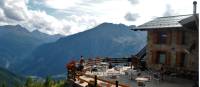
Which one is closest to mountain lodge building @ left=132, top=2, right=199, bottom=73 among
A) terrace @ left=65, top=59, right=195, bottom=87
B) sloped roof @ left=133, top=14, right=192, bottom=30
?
sloped roof @ left=133, top=14, right=192, bottom=30

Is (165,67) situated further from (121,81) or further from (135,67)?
(121,81)

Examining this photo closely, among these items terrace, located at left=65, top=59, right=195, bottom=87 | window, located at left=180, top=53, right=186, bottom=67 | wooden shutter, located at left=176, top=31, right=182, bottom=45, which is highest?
wooden shutter, located at left=176, top=31, right=182, bottom=45

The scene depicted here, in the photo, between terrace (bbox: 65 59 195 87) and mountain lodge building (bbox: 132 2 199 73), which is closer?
terrace (bbox: 65 59 195 87)

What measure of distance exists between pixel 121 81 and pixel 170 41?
839 centimetres

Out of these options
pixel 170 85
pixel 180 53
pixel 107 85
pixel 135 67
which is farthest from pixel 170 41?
pixel 107 85

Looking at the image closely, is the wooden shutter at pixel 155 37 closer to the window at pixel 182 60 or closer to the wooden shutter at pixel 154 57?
the wooden shutter at pixel 154 57

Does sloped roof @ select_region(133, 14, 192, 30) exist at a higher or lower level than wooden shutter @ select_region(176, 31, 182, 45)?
higher

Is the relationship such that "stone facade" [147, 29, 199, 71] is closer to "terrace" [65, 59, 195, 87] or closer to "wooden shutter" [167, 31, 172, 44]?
"wooden shutter" [167, 31, 172, 44]

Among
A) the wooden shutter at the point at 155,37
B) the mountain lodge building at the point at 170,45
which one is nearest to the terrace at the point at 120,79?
the mountain lodge building at the point at 170,45

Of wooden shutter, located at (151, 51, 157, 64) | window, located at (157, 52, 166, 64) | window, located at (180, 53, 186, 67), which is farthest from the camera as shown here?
wooden shutter, located at (151, 51, 157, 64)

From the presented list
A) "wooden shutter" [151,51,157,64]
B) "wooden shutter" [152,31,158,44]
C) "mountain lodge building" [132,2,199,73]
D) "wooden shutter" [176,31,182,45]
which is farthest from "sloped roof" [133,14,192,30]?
"wooden shutter" [151,51,157,64]

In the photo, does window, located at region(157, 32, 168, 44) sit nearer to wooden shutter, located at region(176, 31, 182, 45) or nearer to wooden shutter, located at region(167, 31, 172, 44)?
wooden shutter, located at region(167, 31, 172, 44)

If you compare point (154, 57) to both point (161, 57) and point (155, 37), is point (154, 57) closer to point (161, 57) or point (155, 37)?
point (161, 57)

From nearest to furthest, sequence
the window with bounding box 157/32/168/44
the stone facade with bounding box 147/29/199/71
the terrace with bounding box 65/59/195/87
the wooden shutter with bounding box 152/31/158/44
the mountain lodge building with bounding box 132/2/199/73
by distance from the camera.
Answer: the terrace with bounding box 65/59/195/87
the stone facade with bounding box 147/29/199/71
the mountain lodge building with bounding box 132/2/199/73
the window with bounding box 157/32/168/44
the wooden shutter with bounding box 152/31/158/44
